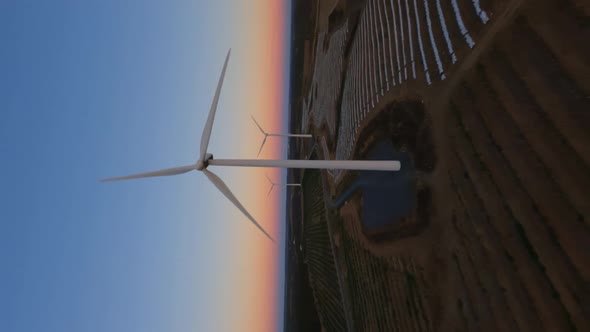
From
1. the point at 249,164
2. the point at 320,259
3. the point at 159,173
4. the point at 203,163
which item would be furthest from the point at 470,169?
the point at 320,259

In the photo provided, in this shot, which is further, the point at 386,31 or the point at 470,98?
the point at 386,31

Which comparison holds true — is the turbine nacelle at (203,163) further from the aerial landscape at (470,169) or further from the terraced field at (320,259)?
the terraced field at (320,259)

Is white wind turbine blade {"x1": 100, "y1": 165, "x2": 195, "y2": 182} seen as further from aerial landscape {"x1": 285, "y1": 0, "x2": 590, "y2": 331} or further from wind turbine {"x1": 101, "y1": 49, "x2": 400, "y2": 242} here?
aerial landscape {"x1": 285, "y1": 0, "x2": 590, "y2": 331}

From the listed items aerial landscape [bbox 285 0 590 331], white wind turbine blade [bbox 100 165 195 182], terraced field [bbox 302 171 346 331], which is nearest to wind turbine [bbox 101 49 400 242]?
white wind turbine blade [bbox 100 165 195 182]

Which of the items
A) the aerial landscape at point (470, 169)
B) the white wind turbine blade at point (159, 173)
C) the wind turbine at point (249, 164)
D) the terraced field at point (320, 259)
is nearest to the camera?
the aerial landscape at point (470, 169)

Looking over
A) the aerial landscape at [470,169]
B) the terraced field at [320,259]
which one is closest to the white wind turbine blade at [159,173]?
the aerial landscape at [470,169]

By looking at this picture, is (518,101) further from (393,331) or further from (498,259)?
(393,331)

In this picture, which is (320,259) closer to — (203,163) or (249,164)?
(203,163)

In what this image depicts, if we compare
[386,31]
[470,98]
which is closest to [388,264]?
[470,98]
